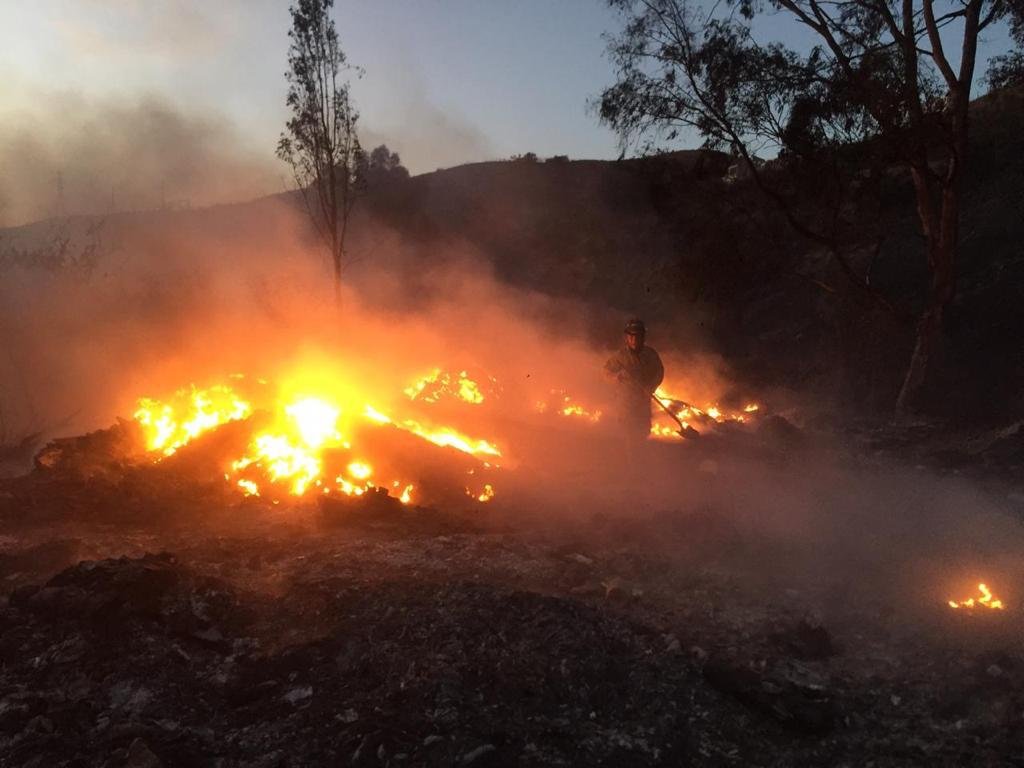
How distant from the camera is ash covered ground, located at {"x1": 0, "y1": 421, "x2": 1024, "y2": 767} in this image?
4289 millimetres

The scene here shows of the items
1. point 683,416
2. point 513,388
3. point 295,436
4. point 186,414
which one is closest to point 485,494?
point 295,436

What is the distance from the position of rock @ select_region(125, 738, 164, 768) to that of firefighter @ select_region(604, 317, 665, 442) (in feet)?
23.5

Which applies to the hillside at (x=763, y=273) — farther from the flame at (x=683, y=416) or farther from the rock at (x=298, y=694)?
the rock at (x=298, y=694)

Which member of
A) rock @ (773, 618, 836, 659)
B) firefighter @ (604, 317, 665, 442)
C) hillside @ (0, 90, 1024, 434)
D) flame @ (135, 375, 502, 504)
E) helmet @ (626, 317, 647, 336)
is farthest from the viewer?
hillside @ (0, 90, 1024, 434)

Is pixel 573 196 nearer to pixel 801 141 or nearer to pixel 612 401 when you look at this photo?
pixel 801 141

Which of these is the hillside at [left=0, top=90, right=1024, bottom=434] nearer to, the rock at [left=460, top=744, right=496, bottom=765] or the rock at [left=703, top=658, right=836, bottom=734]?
the rock at [left=703, top=658, right=836, bottom=734]

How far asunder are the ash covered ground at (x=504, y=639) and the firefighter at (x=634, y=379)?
197 cm

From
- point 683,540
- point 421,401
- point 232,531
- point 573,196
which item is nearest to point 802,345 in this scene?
point 421,401

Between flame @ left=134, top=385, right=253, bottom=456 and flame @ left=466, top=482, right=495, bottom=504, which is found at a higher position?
flame @ left=134, top=385, right=253, bottom=456

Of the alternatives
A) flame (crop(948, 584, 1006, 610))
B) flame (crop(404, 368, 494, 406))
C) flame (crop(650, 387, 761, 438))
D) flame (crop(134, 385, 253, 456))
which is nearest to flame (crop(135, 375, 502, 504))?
flame (crop(134, 385, 253, 456))

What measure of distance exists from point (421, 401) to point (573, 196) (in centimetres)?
2838

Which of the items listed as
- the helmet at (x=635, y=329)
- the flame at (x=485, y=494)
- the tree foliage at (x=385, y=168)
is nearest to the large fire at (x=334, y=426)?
the flame at (x=485, y=494)

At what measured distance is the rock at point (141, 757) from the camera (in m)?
3.99

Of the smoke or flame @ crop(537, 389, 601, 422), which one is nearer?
the smoke
